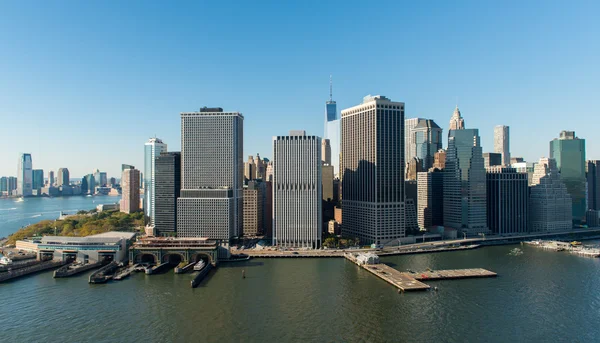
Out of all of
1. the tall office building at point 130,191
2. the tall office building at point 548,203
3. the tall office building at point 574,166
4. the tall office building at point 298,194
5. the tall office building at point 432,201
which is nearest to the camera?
the tall office building at point 298,194

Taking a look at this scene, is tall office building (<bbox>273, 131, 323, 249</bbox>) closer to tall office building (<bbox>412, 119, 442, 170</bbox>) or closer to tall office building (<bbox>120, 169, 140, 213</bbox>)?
tall office building (<bbox>412, 119, 442, 170</bbox>)

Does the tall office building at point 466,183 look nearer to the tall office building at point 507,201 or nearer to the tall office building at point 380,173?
the tall office building at point 507,201

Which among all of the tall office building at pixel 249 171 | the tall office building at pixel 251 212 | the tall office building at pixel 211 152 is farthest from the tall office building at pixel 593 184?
the tall office building at pixel 211 152

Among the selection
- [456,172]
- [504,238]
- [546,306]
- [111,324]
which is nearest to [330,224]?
[456,172]

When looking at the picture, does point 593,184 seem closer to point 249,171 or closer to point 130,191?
point 249,171

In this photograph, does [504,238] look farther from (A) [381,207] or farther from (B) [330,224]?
(B) [330,224]

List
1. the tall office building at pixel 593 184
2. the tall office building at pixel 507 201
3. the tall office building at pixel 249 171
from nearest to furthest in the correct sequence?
1. the tall office building at pixel 507 201
2. the tall office building at pixel 593 184
3. the tall office building at pixel 249 171

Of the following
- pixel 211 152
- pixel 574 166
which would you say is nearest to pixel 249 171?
pixel 211 152
